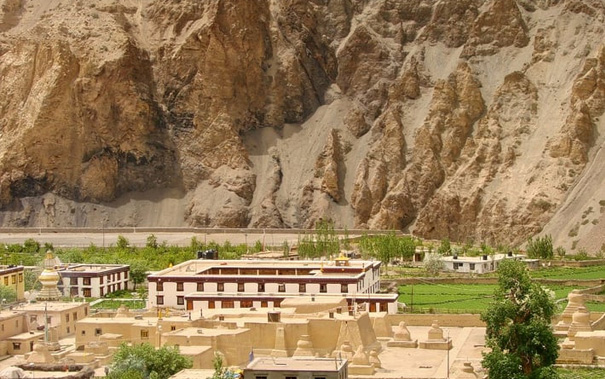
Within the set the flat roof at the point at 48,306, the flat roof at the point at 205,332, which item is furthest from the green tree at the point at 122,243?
the flat roof at the point at 205,332

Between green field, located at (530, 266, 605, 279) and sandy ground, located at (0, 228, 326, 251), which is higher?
sandy ground, located at (0, 228, 326, 251)

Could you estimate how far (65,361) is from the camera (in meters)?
49.2

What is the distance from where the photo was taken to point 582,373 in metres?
47.7

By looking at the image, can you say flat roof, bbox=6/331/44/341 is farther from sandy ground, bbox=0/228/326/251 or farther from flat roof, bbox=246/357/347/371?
sandy ground, bbox=0/228/326/251

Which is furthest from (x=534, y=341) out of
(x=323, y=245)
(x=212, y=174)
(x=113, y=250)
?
(x=212, y=174)

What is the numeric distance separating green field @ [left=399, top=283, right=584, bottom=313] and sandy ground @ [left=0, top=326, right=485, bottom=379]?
8.36 metres

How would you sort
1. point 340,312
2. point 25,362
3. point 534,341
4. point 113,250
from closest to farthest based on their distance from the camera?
1. point 534,341
2. point 25,362
3. point 340,312
4. point 113,250

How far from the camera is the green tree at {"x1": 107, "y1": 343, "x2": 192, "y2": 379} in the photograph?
4309cm

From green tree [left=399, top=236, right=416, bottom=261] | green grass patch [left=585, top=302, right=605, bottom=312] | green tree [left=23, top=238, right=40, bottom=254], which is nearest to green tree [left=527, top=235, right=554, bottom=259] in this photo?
green tree [left=399, top=236, right=416, bottom=261]

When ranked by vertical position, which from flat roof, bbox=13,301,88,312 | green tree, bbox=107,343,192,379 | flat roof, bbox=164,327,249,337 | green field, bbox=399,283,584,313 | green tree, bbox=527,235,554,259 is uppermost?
green tree, bbox=527,235,554,259

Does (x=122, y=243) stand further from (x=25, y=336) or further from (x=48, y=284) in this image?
(x=25, y=336)

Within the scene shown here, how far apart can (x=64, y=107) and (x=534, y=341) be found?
9815 centimetres

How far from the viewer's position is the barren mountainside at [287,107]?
122m

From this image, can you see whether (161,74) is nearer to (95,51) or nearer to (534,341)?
(95,51)
